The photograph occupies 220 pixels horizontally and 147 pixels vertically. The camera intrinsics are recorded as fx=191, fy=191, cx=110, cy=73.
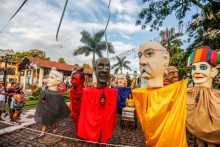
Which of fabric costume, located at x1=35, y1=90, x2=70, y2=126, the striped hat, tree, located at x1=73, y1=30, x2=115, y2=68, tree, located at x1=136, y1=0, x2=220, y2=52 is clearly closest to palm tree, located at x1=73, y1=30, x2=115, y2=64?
tree, located at x1=73, y1=30, x2=115, y2=68

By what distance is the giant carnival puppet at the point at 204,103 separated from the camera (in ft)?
8.28

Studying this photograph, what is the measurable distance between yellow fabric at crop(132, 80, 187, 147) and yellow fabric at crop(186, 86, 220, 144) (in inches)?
16.6

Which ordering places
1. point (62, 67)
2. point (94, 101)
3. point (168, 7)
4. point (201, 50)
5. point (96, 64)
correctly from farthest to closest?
1. point (62, 67)
2. point (168, 7)
3. point (96, 64)
4. point (94, 101)
5. point (201, 50)

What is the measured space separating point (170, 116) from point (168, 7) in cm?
782

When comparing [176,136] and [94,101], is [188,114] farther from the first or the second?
[94,101]

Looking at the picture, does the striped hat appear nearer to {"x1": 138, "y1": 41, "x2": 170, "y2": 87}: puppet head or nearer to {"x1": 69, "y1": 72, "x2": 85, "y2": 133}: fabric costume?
{"x1": 138, "y1": 41, "x2": 170, "y2": 87}: puppet head

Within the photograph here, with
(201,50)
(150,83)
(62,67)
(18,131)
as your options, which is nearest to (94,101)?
(150,83)

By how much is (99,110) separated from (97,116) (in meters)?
0.13

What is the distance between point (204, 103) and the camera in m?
2.67

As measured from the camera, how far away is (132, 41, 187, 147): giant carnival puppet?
7.42 feet

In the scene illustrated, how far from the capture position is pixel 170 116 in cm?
231

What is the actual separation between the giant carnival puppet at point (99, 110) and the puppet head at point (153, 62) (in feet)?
4.72

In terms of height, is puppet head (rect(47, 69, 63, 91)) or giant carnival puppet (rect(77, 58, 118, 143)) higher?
puppet head (rect(47, 69, 63, 91))

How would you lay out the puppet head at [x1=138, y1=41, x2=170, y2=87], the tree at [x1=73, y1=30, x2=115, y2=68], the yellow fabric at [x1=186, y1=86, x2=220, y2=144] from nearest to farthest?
the yellow fabric at [x1=186, y1=86, x2=220, y2=144] < the puppet head at [x1=138, y1=41, x2=170, y2=87] < the tree at [x1=73, y1=30, x2=115, y2=68]
